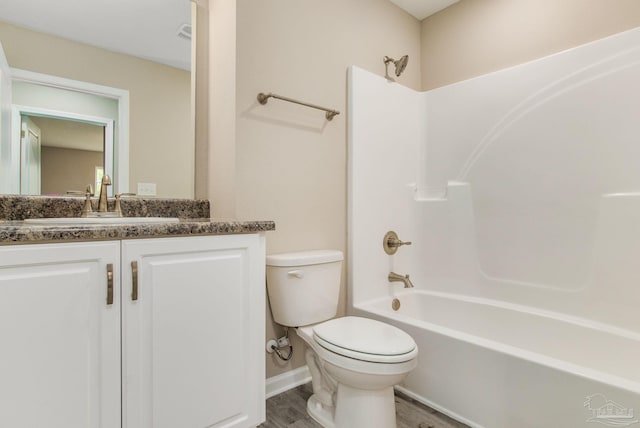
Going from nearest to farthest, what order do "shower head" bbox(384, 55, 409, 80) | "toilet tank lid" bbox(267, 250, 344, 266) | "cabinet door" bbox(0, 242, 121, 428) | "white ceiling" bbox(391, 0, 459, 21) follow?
"cabinet door" bbox(0, 242, 121, 428) < "toilet tank lid" bbox(267, 250, 344, 266) < "shower head" bbox(384, 55, 409, 80) < "white ceiling" bbox(391, 0, 459, 21)

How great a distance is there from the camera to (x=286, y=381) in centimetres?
180

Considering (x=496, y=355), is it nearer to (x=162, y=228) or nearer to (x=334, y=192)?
(x=334, y=192)

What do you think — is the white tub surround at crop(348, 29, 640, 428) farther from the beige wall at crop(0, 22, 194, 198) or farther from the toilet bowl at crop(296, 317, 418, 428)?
the beige wall at crop(0, 22, 194, 198)

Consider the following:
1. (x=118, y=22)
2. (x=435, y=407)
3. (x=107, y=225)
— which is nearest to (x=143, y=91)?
(x=118, y=22)

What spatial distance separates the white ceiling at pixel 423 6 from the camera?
7.81 feet

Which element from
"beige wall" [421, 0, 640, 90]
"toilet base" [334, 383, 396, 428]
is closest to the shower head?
"beige wall" [421, 0, 640, 90]

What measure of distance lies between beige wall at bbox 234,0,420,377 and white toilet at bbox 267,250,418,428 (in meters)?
0.20

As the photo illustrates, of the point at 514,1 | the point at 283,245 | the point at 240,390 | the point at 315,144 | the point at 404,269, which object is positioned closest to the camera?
the point at 240,390

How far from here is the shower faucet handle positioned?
2213mm

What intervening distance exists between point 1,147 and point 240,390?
134cm

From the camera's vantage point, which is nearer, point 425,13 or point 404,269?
point 404,269

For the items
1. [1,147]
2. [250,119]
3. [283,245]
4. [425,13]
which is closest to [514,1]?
[425,13]

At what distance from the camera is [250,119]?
1653 millimetres

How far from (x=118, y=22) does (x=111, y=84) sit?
303mm
